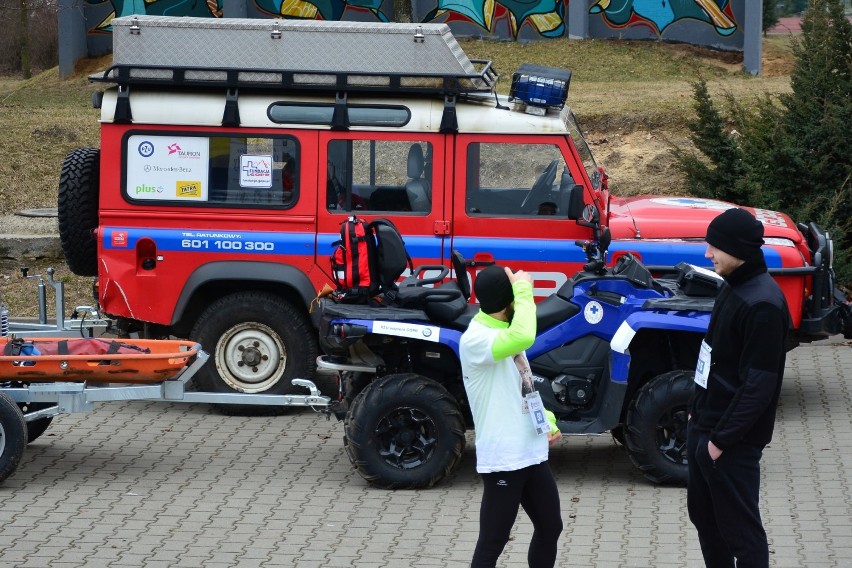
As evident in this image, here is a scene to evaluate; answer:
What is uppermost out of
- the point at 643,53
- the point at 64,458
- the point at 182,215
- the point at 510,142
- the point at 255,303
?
the point at 643,53

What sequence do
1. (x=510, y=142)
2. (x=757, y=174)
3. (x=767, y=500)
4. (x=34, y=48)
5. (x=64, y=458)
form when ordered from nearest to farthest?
(x=767, y=500) → (x=64, y=458) → (x=510, y=142) → (x=757, y=174) → (x=34, y=48)

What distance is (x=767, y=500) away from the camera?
25.3 ft

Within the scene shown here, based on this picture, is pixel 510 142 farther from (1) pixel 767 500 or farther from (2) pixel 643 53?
(2) pixel 643 53

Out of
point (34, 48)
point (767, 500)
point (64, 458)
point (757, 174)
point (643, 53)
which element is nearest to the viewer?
point (767, 500)

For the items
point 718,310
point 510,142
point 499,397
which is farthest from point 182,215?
point 718,310

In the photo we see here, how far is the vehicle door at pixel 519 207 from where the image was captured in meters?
9.38

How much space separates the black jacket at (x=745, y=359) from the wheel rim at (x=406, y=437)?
2.72 metres

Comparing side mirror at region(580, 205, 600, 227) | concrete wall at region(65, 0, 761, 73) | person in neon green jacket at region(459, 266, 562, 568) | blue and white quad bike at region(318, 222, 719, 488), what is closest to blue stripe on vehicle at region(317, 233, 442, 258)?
side mirror at region(580, 205, 600, 227)

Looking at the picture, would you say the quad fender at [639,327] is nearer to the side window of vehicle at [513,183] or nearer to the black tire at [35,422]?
the side window of vehicle at [513,183]

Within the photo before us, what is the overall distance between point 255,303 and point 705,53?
18114mm

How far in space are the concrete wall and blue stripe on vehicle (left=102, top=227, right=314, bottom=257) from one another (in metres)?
17.0

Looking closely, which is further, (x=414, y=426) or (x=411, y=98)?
(x=411, y=98)

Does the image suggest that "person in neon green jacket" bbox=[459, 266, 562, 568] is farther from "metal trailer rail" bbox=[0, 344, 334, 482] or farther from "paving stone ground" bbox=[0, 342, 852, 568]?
"metal trailer rail" bbox=[0, 344, 334, 482]

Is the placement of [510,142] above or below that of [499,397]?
above
